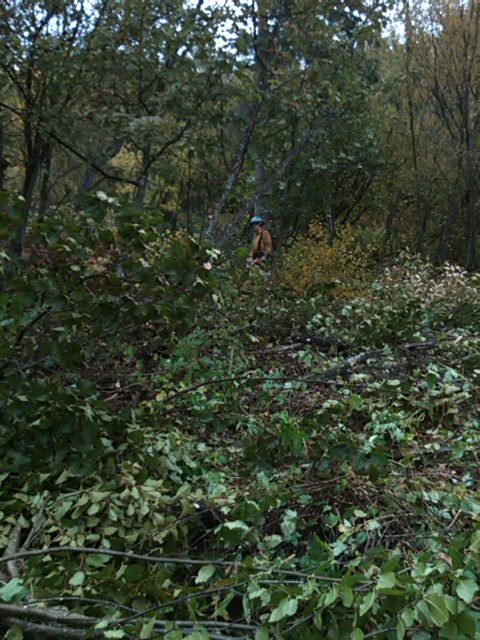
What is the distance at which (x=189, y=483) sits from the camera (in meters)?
2.60

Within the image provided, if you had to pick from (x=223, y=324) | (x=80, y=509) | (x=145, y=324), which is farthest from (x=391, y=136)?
(x=80, y=509)

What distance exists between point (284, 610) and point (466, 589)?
0.52 metres

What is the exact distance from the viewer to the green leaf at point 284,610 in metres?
1.55

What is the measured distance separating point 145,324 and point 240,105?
4548 mm

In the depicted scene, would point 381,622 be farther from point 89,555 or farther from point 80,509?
point 80,509

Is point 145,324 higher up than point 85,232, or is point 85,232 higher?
point 85,232

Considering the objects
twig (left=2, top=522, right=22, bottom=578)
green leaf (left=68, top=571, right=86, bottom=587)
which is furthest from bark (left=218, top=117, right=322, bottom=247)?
green leaf (left=68, top=571, right=86, bottom=587)

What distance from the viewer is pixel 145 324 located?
111 inches

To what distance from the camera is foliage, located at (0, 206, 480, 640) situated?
168 cm

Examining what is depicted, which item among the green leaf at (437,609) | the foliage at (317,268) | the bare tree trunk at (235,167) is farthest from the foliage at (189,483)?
the foliage at (317,268)

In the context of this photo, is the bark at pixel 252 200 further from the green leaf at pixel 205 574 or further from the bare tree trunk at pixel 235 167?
the green leaf at pixel 205 574

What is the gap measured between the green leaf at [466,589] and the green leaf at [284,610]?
18.2 inches

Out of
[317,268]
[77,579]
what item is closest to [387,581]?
[77,579]

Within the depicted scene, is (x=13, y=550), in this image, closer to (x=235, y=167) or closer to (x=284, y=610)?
(x=284, y=610)
